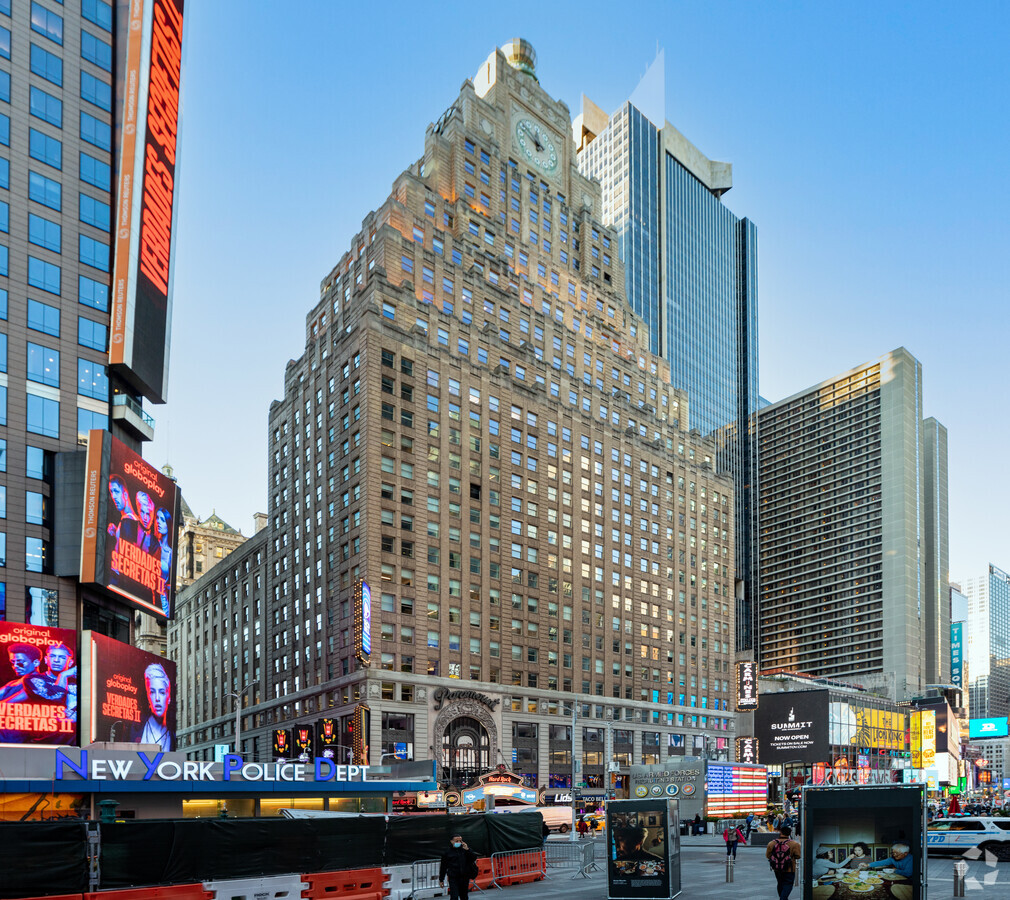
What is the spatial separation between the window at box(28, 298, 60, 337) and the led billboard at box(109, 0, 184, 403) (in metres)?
3.25

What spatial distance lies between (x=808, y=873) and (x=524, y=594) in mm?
78142

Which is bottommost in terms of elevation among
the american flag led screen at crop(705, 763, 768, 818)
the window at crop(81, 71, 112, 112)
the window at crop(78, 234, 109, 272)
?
the american flag led screen at crop(705, 763, 768, 818)

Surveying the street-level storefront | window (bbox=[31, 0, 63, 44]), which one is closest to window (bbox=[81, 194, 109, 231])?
window (bbox=[31, 0, 63, 44])

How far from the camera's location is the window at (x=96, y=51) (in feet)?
198

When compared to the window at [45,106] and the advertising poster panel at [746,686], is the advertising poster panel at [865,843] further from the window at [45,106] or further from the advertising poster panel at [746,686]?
the advertising poster panel at [746,686]

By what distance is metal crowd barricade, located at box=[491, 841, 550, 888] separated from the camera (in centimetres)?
3278

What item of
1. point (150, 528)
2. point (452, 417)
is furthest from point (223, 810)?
point (452, 417)

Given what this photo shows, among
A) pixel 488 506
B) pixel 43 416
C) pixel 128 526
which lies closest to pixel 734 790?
pixel 488 506

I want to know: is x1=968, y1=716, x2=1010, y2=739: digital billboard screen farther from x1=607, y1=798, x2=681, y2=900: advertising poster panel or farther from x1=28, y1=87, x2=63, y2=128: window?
x1=28, y1=87, x2=63, y2=128: window

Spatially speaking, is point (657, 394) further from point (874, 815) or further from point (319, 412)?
point (874, 815)

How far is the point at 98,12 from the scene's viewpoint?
61.6 metres

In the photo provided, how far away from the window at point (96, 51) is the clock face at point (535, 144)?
204ft

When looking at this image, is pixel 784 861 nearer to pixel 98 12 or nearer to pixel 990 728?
pixel 98 12

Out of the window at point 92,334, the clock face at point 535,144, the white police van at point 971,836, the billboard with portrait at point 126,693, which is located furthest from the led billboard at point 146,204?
the clock face at point 535,144
